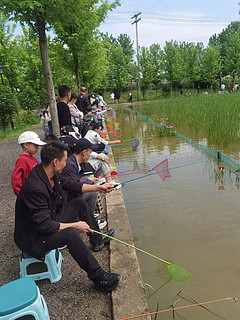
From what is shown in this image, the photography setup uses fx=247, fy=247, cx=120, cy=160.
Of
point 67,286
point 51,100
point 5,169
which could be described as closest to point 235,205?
point 67,286

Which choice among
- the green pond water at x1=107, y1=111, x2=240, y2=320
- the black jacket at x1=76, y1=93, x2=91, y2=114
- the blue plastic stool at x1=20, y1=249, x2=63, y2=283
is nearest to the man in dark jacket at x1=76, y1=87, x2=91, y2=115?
the black jacket at x1=76, y1=93, x2=91, y2=114

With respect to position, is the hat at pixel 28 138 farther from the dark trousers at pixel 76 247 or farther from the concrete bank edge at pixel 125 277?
the concrete bank edge at pixel 125 277

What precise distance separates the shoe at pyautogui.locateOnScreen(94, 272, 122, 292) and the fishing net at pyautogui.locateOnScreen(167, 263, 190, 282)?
19.1 inches

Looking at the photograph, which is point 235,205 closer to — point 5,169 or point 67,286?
point 67,286

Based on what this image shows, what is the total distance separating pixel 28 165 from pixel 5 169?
4.06m

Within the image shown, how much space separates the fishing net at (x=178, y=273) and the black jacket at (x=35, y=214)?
108cm

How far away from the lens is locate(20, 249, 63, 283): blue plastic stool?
2143mm

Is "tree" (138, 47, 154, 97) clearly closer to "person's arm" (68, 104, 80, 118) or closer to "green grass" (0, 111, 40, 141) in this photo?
"green grass" (0, 111, 40, 141)

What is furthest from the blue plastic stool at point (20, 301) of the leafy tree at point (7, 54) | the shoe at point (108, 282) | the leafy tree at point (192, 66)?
the leafy tree at point (192, 66)

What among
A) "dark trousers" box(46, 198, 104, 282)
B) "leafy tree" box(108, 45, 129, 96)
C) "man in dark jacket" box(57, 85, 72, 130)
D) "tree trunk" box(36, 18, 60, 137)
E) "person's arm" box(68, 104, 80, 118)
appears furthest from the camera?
"leafy tree" box(108, 45, 129, 96)

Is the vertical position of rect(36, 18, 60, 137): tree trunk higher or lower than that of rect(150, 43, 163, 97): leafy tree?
lower

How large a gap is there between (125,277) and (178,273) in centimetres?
48

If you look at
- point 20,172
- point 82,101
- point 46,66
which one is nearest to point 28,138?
point 20,172

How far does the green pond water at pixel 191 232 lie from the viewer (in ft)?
6.82
